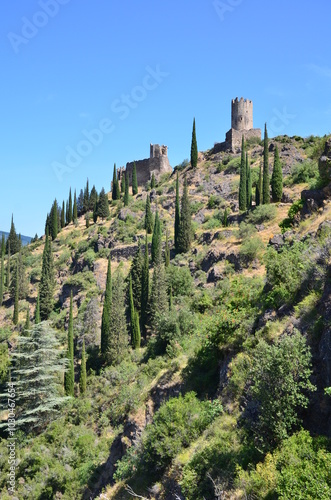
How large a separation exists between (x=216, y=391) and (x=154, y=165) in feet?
228

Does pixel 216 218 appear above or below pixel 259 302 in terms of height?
above

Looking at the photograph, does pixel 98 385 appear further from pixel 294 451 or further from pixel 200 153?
pixel 200 153

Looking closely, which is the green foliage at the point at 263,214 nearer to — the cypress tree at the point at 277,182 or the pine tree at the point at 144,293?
the cypress tree at the point at 277,182

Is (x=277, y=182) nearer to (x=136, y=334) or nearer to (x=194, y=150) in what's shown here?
(x=136, y=334)

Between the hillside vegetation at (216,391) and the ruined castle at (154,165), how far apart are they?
4054 cm

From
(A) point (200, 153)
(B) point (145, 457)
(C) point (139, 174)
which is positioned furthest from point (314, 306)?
(C) point (139, 174)

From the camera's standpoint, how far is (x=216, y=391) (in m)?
Answer: 14.2

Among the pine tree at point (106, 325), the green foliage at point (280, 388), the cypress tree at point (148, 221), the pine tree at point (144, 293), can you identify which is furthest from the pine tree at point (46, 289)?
the green foliage at point (280, 388)

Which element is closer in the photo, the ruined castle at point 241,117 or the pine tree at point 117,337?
the pine tree at point 117,337

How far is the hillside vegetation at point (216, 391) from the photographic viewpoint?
386 inches

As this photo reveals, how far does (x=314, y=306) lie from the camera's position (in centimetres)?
1183

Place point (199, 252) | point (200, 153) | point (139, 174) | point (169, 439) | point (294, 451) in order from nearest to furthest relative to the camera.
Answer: point (294, 451), point (169, 439), point (199, 252), point (200, 153), point (139, 174)

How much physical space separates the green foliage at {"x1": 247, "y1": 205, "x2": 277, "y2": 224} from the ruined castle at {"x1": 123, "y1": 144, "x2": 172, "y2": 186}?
38.1 m

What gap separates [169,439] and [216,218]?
40870 mm
